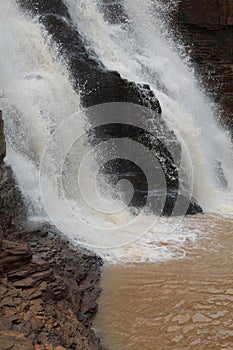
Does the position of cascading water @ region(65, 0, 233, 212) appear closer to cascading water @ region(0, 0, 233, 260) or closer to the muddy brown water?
cascading water @ region(0, 0, 233, 260)

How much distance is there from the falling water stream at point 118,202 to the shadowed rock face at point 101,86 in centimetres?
27

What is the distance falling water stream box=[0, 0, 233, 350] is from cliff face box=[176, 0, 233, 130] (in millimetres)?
514

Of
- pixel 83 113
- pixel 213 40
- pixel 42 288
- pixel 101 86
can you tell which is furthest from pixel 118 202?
pixel 213 40

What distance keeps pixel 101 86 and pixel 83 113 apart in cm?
77

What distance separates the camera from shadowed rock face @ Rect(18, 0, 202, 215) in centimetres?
863

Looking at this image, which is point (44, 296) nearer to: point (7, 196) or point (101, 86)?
point (7, 196)

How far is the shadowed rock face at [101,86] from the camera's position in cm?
863

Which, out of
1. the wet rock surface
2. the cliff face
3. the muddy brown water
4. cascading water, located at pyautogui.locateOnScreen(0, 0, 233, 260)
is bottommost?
the wet rock surface

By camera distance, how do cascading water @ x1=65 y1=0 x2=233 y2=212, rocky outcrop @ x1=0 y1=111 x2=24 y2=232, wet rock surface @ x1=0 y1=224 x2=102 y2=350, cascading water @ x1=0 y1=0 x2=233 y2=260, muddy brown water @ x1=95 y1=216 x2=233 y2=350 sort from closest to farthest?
1. wet rock surface @ x1=0 y1=224 x2=102 y2=350
2. muddy brown water @ x1=95 y1=216 x2=233 y2=350
3. rocky outcrop @ x1=0 y1=111 x2=24 y2=232
4. cascading water @ x1=0 y1=0 x2=233 y2=260
5. cascading water @ x1=65 y1=0 x2=233 y2=212

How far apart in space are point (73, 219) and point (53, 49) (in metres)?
5.23

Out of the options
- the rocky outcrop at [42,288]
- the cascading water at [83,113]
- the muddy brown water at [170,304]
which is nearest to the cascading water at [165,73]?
the cascading water at [83,113]

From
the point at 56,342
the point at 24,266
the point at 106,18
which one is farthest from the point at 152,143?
the point at 106,18

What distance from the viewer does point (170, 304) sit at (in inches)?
186

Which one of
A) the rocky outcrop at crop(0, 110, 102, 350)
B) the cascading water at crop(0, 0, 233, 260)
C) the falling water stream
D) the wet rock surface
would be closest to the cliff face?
the falling water stream
